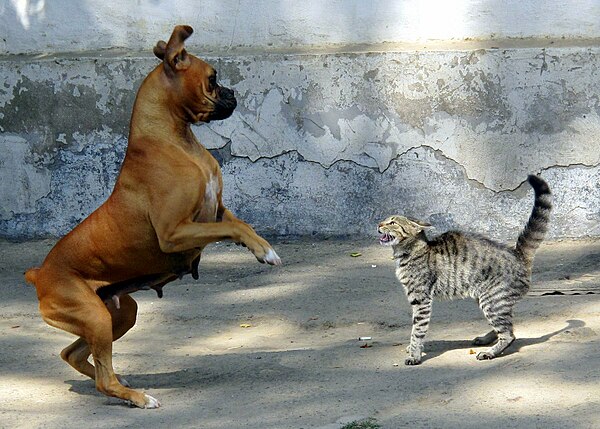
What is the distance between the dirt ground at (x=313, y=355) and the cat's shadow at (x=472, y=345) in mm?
14

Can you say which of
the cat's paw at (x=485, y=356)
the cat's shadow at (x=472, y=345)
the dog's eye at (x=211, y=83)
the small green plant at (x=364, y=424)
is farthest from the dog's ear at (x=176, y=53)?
the cat's paw at (x=485, y=356)

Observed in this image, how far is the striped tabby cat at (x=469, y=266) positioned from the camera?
248 inches

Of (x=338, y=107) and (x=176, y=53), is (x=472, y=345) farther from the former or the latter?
(x=338, y=107)

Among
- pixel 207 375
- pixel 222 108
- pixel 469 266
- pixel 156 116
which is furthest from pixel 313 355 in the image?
pixel 156 116

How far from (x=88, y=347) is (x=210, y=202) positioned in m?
1.14

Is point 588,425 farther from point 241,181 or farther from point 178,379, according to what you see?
point 241,181

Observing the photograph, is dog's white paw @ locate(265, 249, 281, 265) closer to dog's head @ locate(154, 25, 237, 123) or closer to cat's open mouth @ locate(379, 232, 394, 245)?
dog's head @ locate(154, 25, 237, 123)

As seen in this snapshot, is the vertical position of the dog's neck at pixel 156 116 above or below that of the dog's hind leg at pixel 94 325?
above

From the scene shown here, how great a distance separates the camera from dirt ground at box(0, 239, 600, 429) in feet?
17.6

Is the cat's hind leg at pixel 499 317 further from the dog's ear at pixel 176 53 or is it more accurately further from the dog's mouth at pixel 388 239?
the dog's ear at pixel 176 53

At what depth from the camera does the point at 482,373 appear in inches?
227

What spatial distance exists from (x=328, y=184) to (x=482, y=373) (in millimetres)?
3964

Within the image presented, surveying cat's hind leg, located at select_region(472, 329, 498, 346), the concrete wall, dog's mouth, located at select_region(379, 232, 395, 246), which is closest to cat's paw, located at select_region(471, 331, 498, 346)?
cat's hind leg, located at select_region(472, 329, 498, 346)

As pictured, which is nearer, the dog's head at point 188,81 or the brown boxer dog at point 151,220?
the brown boxer dog at point 151,220
